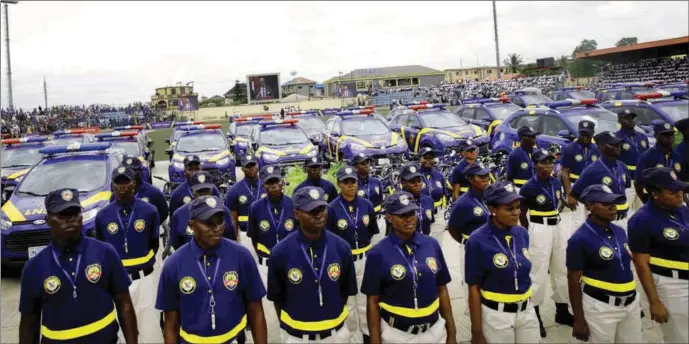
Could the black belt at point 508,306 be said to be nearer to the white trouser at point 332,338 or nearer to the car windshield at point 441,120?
the white trouser at point 332,338

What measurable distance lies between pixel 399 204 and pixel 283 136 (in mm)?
9854

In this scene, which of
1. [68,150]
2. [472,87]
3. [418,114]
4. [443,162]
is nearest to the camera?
[68,150]

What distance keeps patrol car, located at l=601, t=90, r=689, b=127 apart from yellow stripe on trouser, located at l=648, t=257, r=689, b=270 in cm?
759

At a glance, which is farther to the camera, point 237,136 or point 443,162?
point 237,136

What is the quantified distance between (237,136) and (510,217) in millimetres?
13685

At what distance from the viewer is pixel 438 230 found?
A: 6410 mm

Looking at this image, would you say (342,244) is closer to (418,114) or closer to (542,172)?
(542,172)

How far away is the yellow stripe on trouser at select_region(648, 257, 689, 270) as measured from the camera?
3641 millimetres

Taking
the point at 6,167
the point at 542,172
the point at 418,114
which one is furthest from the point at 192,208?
the point at 418,114

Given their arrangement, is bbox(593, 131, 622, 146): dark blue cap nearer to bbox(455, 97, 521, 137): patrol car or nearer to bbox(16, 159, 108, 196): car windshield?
bbox(16, 159, 108, 196): car windshield

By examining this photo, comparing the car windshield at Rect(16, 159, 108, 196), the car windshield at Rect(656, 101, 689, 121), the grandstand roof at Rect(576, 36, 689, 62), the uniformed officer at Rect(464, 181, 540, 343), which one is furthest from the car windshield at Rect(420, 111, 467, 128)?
the grandstand roof at Rect(576, 36, 689, 62)

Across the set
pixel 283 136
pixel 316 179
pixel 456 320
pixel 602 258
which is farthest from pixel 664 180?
pixel 283 136

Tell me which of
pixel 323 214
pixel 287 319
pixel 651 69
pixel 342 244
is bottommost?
pixel 287 319

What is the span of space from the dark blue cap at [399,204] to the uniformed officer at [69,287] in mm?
1750
